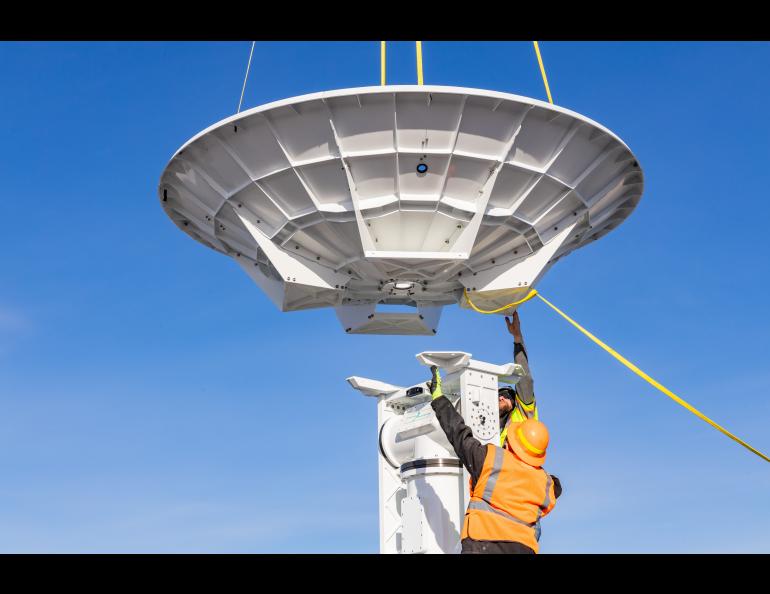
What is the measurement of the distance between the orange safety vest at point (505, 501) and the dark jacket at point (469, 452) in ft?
0.23

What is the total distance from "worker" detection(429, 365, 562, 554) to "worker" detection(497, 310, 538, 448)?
14.4ft

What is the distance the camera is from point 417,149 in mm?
13844

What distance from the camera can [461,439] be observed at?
37.7 ft

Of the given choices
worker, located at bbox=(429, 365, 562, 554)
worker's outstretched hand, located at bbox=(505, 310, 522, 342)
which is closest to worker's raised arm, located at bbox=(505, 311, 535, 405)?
worker's outstretched hand, located at bbox=(505, 310, 522, 342)

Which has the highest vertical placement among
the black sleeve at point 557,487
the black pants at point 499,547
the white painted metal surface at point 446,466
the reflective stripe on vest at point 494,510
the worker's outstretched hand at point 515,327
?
the worker's outstretched hand at point 515,327

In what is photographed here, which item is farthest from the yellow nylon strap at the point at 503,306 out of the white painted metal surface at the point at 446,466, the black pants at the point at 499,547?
the black pants at the point at 499,547

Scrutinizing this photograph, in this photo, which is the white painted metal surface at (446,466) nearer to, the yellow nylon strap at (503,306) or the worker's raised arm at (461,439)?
the yellow nylon strap at (503,306)

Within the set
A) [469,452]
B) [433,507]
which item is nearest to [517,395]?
[433,507]

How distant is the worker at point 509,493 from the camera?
10.8 metres

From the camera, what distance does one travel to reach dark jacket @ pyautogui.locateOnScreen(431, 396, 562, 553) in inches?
421

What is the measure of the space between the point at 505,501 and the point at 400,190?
17.9 ft

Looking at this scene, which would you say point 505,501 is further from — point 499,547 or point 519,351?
point 519,351
